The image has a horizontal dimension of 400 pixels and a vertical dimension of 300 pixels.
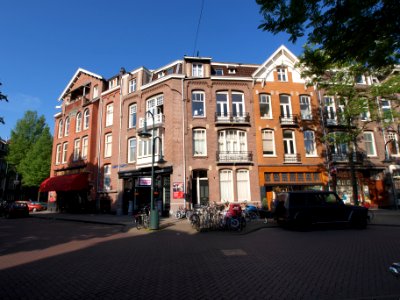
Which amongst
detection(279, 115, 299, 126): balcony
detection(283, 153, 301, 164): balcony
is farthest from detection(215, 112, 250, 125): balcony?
detection(283, 153, 301, 164): balcony

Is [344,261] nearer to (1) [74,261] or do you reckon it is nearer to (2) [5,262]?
(1) [74,261]

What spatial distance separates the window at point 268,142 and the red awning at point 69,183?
18477 mm

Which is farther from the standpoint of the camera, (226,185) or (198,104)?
(198,104)

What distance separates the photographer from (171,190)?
19750 millimetres

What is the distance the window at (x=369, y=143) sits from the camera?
→ 23297mm

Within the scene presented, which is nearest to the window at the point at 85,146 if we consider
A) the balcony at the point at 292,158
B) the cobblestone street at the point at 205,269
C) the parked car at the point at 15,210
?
the parked car at the point at 15,210

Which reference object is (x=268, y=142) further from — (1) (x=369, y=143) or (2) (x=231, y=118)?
(1) (x=369, y=143)

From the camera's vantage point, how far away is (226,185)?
20.5m

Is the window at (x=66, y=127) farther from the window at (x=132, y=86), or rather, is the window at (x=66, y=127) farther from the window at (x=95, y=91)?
the window at (x=132, y=86)

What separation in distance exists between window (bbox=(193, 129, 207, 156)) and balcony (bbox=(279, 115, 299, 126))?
7.10 m

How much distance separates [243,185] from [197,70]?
11561mm

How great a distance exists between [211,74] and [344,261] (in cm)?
2015

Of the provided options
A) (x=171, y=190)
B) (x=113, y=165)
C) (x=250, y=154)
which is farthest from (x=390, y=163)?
(x=113, y=165)

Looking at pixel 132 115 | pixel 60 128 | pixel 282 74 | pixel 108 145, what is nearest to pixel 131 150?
pixel 132 115
